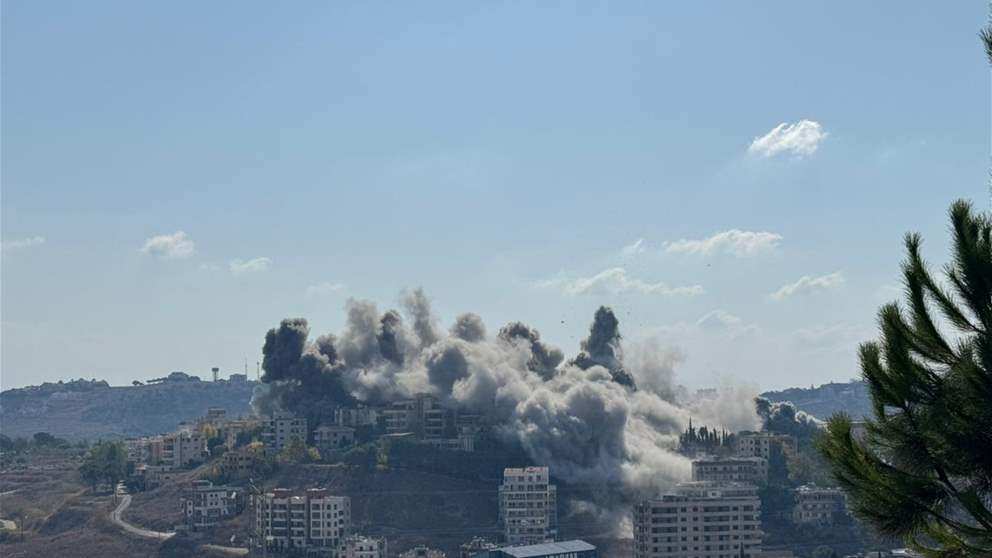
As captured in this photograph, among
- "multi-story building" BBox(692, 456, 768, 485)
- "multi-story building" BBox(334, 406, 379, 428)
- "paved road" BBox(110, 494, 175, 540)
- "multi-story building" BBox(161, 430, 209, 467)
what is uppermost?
"multi-story building" BBox(334, 406, 379, 428)

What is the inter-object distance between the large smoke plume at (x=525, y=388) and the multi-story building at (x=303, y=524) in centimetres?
2091

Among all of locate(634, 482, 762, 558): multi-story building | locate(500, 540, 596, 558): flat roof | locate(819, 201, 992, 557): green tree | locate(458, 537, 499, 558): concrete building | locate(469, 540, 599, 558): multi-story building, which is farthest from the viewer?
locate(458, 537, 499, 558): concrete building

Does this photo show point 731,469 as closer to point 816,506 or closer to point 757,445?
point 816,506

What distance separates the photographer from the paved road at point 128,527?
Result: 11269 centimetres

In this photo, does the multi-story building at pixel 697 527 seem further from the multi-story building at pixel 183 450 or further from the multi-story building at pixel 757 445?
the multi-story building at pixel 183 450

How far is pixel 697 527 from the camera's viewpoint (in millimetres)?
94312

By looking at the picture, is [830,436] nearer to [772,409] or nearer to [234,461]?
[234,461]

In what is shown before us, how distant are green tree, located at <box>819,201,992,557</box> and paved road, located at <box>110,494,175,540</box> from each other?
315 feet

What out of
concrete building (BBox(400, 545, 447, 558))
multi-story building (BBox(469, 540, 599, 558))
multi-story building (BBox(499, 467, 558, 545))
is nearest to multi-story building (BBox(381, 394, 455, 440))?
multi-story building (BBox(499, 467, 558, 545))

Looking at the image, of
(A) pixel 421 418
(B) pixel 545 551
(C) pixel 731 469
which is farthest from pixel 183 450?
(B) pixel 545 551

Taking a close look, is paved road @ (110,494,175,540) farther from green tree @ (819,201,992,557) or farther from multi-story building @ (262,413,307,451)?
green tree @ (819,201,992,557)

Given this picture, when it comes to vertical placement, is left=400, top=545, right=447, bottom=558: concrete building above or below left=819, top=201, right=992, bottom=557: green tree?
below

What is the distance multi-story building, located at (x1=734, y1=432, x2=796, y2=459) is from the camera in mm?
131875

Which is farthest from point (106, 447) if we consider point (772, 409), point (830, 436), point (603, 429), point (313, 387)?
point (830, 436)
